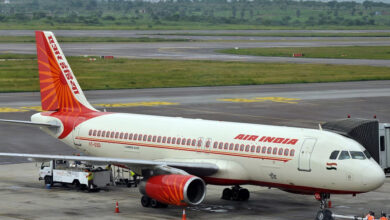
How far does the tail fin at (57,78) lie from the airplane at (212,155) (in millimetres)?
121

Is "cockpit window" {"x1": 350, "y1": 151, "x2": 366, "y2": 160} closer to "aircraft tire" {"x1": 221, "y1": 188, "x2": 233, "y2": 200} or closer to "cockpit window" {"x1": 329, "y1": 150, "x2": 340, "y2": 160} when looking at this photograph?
"cockpit window" {"x1": 329, "y1": 150, "x2": 340, "y2": 160}

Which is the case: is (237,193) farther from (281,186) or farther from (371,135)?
(371,135)

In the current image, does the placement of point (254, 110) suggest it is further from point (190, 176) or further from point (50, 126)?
point (190, 176)

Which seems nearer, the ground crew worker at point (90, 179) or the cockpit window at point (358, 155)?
the cockpit window at point (358, 155)

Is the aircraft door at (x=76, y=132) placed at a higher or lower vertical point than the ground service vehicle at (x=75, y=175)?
higher

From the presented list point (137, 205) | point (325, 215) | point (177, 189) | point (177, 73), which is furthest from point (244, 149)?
point (177, 73)

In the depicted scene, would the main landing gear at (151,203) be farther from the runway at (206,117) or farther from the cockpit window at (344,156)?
the cockpit window at (344,156)

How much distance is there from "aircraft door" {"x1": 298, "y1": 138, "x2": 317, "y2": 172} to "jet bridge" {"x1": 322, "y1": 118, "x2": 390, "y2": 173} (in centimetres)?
280

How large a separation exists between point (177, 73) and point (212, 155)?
69.7 meters

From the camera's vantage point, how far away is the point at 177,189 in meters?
32.9

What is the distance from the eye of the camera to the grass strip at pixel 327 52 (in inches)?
5408

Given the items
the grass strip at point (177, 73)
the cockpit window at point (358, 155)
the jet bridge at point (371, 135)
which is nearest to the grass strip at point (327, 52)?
the grass strip at point (177, 73)

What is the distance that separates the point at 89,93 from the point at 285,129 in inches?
2037

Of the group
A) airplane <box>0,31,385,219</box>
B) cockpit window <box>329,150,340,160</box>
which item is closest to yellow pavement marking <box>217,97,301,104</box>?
airplane <box>0,31,385,219</box>
